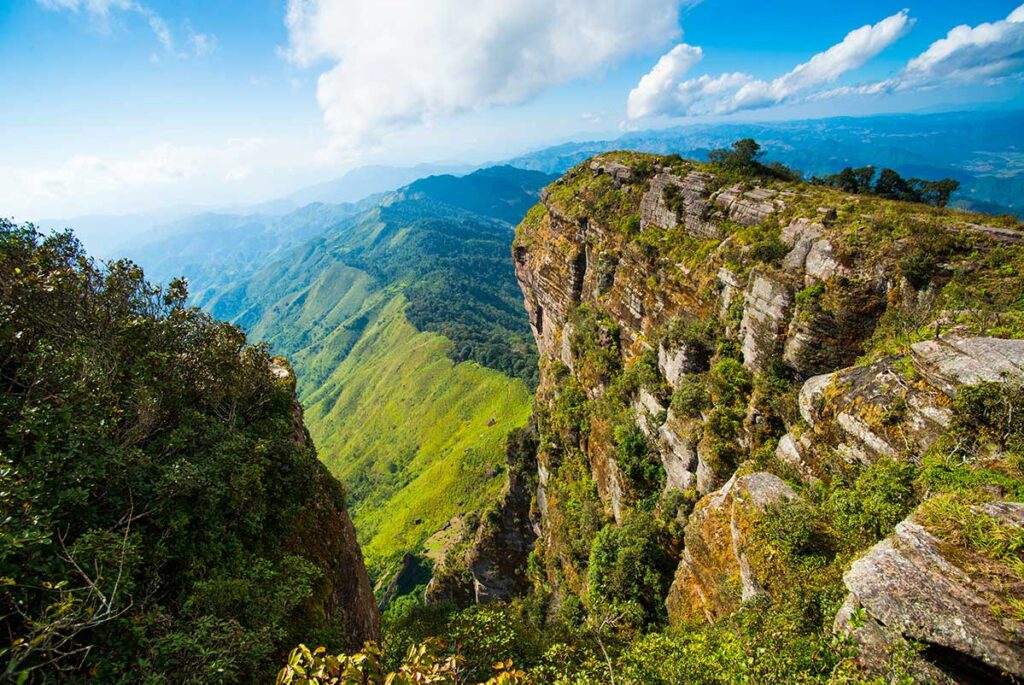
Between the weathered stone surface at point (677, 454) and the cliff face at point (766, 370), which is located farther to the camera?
the weathered stone surface at point (677, 454)

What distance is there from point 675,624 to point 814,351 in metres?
14.8

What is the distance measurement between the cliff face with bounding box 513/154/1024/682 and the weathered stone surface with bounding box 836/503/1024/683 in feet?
0.15

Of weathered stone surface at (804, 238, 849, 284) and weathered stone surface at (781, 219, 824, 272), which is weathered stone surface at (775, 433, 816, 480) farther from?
weathered stone surface at (781, 219, 824, 272)

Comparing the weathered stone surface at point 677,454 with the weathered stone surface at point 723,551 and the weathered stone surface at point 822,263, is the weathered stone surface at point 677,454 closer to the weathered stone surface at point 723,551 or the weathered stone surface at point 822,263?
the weathered stone surface at point 723,551

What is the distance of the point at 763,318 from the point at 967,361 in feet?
33.0

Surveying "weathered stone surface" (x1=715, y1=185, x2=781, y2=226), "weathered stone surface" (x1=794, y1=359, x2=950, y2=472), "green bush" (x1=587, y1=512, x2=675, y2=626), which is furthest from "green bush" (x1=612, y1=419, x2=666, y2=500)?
"weathered stone surface" (x1=715, y1=185, x2=781, y2=226)

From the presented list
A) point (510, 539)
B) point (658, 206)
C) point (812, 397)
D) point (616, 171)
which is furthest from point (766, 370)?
point (510, 539)

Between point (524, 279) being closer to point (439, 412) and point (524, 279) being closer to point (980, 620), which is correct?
point (980, 620)

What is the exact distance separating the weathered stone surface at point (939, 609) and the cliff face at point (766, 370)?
4cm

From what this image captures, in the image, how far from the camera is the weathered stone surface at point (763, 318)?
23500mm

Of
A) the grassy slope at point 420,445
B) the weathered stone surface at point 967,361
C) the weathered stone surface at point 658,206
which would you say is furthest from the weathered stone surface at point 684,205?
the grassy slope at point 420,445

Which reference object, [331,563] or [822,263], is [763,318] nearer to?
[822,263]

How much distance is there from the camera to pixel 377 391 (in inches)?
7717

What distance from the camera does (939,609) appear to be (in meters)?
9.00
